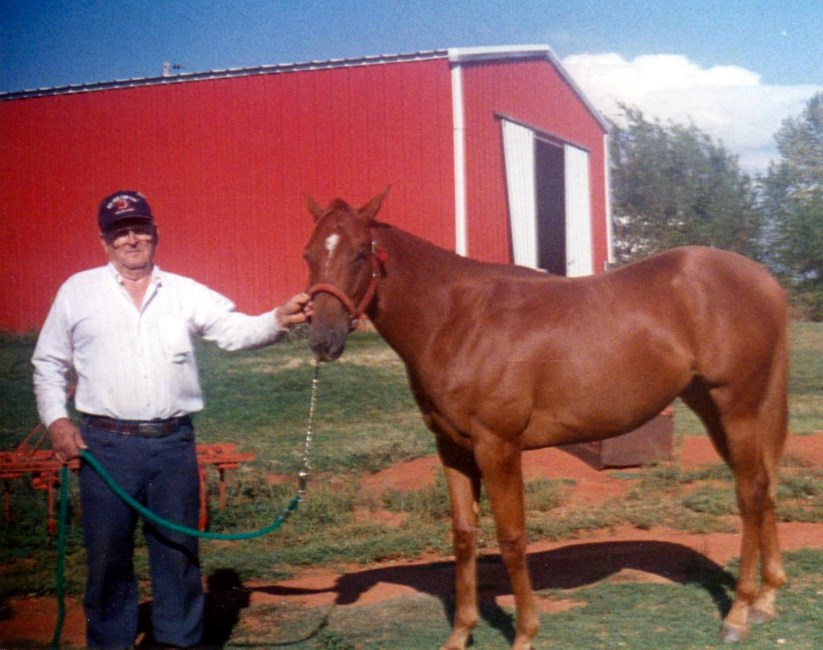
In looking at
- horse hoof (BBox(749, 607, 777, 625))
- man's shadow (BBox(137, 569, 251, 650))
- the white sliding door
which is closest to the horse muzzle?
man's shadow (BBox(137, 569, 251, 650))

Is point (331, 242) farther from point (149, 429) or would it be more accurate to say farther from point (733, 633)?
point (733, 633)

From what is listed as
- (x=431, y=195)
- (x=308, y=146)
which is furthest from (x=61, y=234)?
(x=431, y=195)

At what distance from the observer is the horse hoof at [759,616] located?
467 cm

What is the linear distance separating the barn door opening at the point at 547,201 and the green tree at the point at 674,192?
2.17 m

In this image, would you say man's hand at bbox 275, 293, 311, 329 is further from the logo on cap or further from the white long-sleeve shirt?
the logo on cap

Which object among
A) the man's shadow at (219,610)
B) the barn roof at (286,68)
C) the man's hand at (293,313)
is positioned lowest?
the man's shadow at (219,610)

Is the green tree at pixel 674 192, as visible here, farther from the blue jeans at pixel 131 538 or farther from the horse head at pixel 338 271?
the blue jeans at pixel 131 538

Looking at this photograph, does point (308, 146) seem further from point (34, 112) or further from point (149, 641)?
point (149, 641)

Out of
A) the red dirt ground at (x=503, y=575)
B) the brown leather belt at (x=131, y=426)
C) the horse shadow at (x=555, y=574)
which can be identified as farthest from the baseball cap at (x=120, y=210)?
the horse shadow at (x=555, y=574)

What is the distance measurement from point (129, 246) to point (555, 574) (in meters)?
3.40

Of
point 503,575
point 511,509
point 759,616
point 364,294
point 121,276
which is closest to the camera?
point 121,276

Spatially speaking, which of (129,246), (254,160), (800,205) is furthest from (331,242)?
(254,160)

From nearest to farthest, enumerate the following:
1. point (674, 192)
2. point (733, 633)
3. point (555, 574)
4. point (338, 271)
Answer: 1. point (338, 271)
2. point (733, 633)
3. point (555, 574)
4. point (674, 192)

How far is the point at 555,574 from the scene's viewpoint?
18.2 ft
